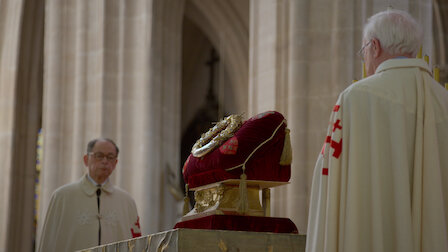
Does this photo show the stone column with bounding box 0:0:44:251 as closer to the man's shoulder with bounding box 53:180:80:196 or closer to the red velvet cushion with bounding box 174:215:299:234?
the man's shoulder with bounding box 53:180:80:196

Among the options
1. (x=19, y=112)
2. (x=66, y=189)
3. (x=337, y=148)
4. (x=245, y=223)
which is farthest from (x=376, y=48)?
(x=19, y=112)


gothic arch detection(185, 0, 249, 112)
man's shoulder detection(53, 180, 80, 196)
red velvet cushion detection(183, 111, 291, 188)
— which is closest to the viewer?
red velvet cushion detection(183, 111, 291, 188)

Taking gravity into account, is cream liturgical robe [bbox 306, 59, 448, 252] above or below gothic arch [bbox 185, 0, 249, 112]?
below

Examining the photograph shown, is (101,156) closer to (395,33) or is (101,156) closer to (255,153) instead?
(255,153)

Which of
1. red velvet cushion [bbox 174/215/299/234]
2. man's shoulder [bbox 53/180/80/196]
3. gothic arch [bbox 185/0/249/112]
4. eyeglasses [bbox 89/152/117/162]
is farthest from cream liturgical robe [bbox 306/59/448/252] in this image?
gothic arch [bbox 185/0/249/112]

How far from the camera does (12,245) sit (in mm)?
13812

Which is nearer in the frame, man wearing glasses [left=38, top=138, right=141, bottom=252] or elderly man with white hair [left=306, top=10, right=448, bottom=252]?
elderly man with white hair [left=306, top=10, right=448, bottom=252]

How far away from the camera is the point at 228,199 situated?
475 cm

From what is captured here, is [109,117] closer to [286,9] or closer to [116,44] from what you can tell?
[116,44]

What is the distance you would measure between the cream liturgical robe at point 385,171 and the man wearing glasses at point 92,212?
3.42 meters

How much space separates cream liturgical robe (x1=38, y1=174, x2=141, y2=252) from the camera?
6.41 meters

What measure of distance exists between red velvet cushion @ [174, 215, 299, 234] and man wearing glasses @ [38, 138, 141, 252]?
71.5 inches

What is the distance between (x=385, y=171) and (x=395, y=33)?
60 cm

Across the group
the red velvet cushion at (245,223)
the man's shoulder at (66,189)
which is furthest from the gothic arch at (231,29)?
the red velvet cushion at (245,223)
